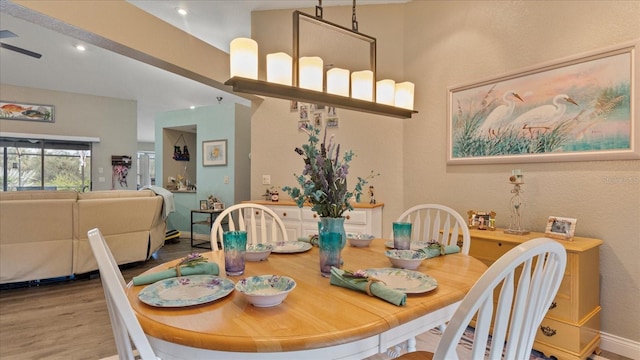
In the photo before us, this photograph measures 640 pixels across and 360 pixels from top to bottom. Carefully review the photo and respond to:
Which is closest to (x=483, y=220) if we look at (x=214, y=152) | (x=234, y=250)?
(x=234, y=250)

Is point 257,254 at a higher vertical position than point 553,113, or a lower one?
lower

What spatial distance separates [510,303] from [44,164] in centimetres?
899

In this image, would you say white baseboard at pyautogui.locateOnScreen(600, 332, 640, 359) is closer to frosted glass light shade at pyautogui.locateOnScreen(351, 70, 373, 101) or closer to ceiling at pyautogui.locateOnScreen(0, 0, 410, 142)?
frosted glass light shade at pyautogui.locateOnScreen(351, 70, 373, 101)

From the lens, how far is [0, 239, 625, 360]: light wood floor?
2.05m

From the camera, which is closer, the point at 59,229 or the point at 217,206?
the point at 59,229

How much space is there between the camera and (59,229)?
10.7ft

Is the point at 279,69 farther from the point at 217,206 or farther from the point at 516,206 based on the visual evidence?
the point at 217,206

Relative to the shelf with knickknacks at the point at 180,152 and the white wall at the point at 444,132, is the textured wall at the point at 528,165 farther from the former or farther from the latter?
the shelf with knickknacks at the point at 180,152

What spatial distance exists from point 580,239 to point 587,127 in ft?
2.49

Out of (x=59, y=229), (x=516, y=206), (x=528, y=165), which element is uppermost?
(x=528, y=165)

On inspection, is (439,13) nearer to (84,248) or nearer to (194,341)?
(194,341)

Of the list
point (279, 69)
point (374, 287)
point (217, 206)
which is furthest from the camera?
point (217, 206)

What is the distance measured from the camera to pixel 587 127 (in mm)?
2156

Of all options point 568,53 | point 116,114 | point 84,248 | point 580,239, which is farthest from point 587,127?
point 116,114
